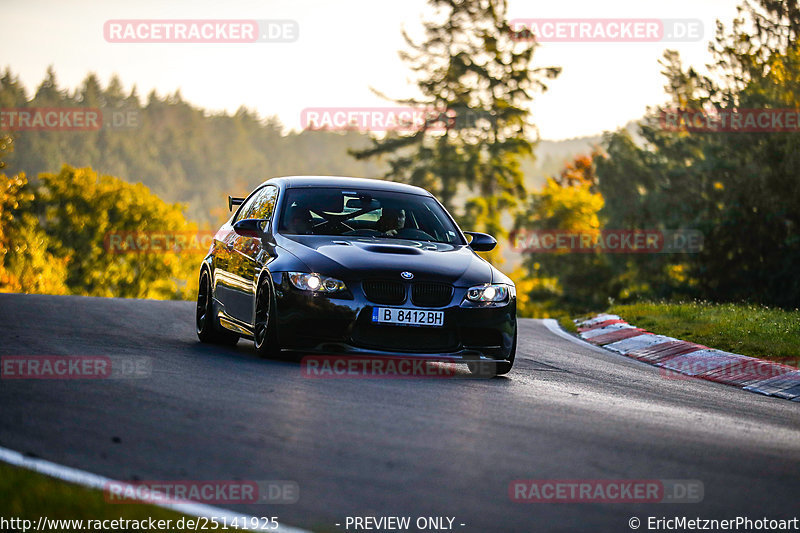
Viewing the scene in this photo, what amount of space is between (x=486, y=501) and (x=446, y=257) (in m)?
5.11

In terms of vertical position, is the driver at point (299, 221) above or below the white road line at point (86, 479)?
above

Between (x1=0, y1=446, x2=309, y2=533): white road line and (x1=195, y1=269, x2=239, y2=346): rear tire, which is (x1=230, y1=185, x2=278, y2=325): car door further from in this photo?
(x1=0, y1=446, x2=309, y2=533): white road line

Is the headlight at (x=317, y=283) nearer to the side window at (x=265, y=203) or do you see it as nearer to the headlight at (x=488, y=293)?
the headlight at (x=488, y=293)

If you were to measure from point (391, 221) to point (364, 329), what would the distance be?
182 centimetres

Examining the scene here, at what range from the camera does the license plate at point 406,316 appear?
9.13 metres

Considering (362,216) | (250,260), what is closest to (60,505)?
(250,260)

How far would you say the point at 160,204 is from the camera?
300 feet

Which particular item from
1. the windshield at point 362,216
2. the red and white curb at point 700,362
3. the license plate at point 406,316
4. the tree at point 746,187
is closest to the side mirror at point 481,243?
the windshield at point 362,216

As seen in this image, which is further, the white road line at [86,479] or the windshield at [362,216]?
the windshield at [362,216]

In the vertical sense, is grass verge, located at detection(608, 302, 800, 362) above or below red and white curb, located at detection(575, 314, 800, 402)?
above

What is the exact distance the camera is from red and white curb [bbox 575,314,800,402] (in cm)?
1111

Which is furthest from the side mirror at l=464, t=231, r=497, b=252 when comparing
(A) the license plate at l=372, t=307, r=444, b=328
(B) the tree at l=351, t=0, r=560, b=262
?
(B) the tree at l=351, t=0, r=560, b=262

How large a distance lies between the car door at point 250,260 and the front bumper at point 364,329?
2.36ft

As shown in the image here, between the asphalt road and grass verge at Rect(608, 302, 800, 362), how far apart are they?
3.39 meters
